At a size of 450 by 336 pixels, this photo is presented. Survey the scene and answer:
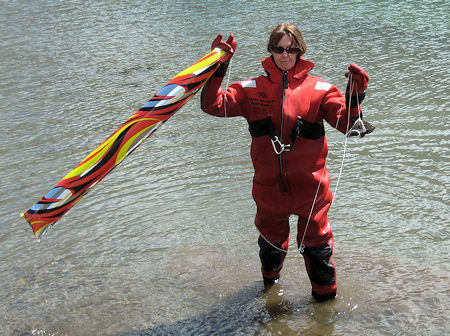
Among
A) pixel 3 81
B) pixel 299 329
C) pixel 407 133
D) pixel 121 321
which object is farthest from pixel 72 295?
pixel 3 81

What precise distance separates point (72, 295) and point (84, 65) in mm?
6018

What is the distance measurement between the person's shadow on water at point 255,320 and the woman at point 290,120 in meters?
0.45

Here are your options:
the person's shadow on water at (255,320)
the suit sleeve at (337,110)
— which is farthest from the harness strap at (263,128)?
the person's shadow on water at (255,320)

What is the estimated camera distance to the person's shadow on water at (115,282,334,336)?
12.7ft

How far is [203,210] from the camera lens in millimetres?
5344

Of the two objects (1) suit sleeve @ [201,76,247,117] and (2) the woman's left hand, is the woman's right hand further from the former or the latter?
(2) the woman's left hand

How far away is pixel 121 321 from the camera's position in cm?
403

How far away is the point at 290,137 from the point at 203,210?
1974 mm

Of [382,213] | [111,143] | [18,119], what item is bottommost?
[382,213]

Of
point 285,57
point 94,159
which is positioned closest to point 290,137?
point 285,57

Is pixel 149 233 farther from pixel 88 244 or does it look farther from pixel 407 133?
pixel 407 133

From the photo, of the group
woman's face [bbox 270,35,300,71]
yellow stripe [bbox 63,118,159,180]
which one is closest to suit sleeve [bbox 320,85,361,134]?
woman's face [bbox 270,35,300,71]

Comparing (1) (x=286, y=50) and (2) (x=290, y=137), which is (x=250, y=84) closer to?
(1) (x=286, y=50)

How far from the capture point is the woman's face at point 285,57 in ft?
11.3
